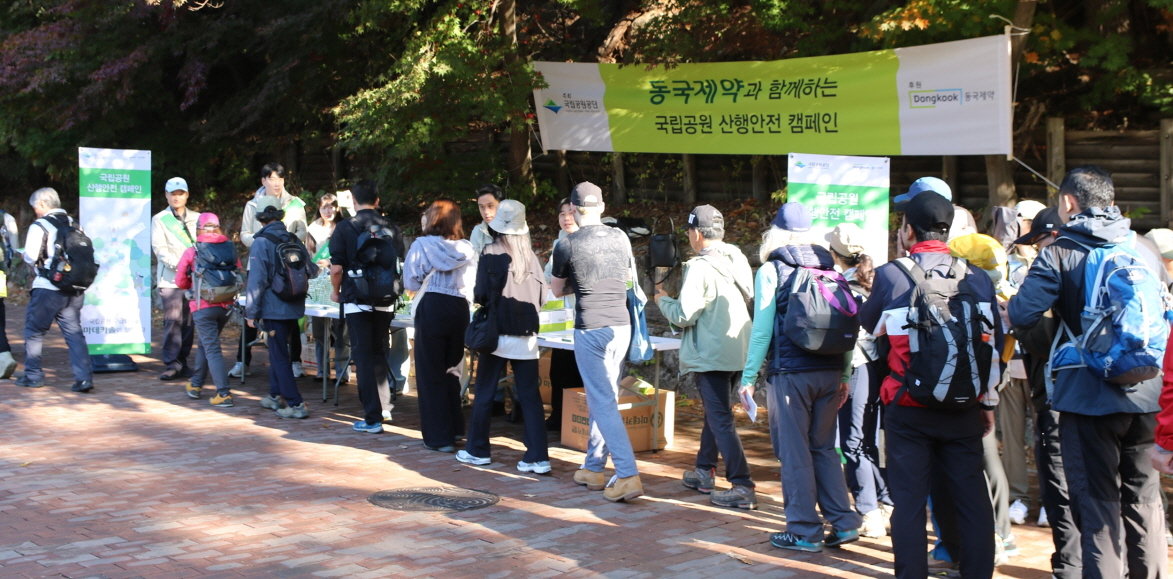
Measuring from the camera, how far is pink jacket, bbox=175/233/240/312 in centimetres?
1004

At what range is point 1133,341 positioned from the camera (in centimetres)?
465

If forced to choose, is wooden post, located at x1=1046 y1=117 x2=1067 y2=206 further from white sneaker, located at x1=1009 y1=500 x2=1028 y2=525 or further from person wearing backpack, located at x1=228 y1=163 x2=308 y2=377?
A: person wearing backpack, located at x1=228 y1=163 x2=308 y2=377

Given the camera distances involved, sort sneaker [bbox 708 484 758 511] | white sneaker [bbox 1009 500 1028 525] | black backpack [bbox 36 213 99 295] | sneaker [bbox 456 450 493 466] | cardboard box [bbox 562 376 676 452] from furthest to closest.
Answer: black backpack [bbox 36 213 99 295] < cardboard box [bbox 562 376 676 452] < sneaker [bbox 456 450 493 466] < sneaker [bbox 708 484 758 511] < white sneaker [bbox 1009 500 1028 525]

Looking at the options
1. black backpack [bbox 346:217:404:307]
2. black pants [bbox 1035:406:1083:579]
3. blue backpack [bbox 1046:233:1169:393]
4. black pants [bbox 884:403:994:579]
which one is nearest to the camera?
blue backpack [bbox 1046:233:1169:393]

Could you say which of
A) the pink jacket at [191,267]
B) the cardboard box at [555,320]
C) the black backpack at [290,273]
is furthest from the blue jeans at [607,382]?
the pink jacket at [191,267]

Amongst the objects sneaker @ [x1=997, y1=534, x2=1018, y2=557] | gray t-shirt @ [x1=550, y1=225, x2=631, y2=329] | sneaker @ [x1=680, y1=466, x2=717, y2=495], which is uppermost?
gray t-shirt @ [x1=550, y1=225, x2=631, y2=329]

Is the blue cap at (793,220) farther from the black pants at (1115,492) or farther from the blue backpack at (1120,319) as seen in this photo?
the black pants at (1115,492)

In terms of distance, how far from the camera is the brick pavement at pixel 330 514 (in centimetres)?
576

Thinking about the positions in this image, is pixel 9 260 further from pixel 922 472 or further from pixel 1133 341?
pixel 1133 341

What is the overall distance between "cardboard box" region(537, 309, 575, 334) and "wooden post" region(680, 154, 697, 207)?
5.61 meters

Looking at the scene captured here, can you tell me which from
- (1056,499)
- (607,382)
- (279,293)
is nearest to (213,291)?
(279,293)

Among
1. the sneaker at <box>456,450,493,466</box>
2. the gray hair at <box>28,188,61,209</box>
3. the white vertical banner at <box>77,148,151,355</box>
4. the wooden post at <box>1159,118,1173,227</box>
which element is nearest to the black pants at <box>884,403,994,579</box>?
the sneaker at <box>456,450,493,466</box>

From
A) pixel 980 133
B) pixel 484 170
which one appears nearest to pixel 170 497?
pixel 980 133

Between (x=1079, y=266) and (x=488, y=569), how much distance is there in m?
3.10
